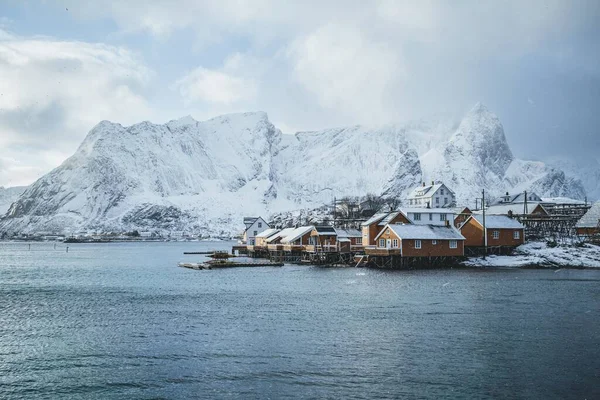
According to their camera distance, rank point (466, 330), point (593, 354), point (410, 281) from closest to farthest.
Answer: point (593, 354) < point (466, 330) < point (410, 281)

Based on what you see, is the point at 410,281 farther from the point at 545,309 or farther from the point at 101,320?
the point at 101,320

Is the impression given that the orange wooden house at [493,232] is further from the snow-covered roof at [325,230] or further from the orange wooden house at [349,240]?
the snow-covered roof at [325,230]

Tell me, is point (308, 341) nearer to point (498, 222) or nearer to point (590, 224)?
point (498, 222)

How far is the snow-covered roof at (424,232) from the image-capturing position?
73.9 metres

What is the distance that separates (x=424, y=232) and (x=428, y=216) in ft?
28.9

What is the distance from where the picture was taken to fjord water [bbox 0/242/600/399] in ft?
75.2

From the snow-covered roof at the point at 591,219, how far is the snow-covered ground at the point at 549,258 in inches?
408

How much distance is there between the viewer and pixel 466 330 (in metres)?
32.8

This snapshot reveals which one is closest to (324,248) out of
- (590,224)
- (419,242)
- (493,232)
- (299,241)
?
(299,241)

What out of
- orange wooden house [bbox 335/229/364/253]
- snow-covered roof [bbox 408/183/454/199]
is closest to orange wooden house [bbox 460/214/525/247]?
orange wooden house [bbox 335/229/364/253]

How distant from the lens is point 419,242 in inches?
2931

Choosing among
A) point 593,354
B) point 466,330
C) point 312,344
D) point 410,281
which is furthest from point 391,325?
point 410,281

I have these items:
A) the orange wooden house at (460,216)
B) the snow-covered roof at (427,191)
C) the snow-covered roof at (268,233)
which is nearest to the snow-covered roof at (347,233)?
the orange wooden house at (460,216)

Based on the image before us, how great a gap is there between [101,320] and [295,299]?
15.8 metres
